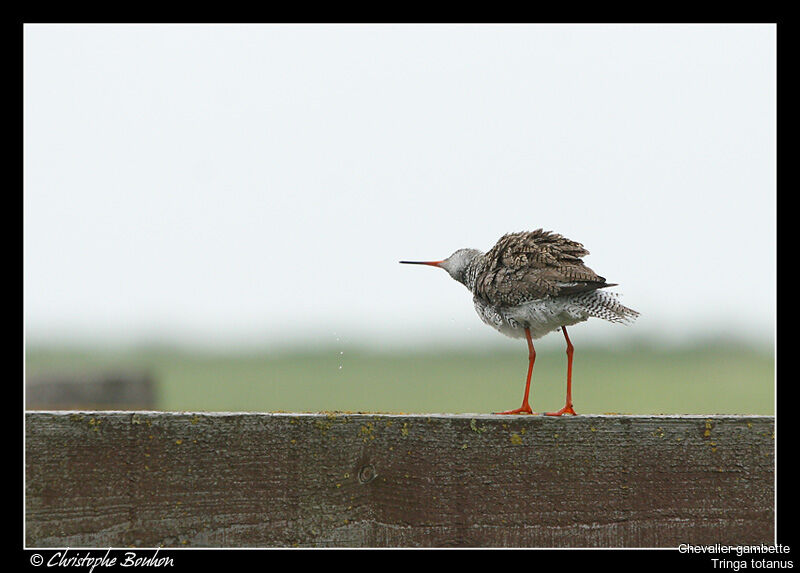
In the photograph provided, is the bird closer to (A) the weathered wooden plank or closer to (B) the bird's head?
(B) the bird's head

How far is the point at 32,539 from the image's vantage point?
128 inches

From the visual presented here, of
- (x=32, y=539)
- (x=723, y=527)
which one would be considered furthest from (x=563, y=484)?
(x=32, y=539)

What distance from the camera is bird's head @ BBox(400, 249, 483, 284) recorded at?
19.5 feet

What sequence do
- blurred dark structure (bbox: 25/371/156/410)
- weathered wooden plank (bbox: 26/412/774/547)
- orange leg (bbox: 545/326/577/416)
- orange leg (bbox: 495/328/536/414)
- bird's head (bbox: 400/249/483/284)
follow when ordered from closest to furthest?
weathered wooden plank (bbox: 26/412/774/547) → orange leg (bbox: 545/326/577/416) → orange leg (bbox: 495/328/536/414) → bird's head (bbox: 400/249/483/284) → blurred dark structure (bbox: 25/371/156/410)

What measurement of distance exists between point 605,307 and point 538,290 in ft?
1.36

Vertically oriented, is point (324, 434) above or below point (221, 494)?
above

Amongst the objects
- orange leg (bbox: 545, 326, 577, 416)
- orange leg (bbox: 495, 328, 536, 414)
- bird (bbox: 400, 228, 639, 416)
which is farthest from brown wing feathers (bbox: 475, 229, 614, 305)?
orange leg (bbox: 545, 326, 577, 416)

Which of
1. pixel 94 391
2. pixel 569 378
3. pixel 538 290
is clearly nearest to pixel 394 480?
pixel 569 378

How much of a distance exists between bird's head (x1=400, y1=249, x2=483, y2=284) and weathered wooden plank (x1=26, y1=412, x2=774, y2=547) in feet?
8.71

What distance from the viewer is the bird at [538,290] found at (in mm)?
4824

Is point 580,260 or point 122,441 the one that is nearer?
point 122,441

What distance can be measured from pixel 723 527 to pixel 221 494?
1.99m

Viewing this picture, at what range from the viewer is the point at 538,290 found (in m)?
4.97

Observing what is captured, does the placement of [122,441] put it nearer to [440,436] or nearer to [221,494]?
[221,494]
